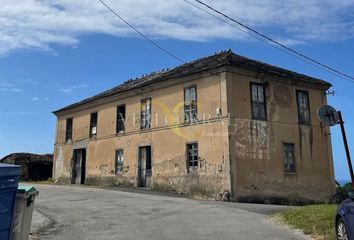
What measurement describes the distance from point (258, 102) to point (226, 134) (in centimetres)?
288

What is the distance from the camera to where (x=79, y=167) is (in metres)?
30.0

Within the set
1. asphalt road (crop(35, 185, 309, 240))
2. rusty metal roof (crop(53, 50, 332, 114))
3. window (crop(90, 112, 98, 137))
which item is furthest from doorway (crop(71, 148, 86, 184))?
asphalt road (crop(35, 185, 309, 240))

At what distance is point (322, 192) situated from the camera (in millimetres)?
22359

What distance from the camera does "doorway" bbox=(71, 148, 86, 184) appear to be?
29714mm

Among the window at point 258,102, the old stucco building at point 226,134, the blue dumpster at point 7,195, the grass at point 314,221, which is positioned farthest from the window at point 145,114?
the blue dumpster at point 7,195

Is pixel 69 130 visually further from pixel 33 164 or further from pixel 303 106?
pixel 303 106

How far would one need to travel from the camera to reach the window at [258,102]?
69.1 feet

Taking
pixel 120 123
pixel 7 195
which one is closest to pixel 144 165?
pixel 120 123

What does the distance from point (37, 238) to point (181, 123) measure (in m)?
14.1

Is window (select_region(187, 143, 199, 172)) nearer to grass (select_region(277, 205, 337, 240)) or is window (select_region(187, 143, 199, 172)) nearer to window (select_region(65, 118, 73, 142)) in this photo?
grass (select_region(277, 205, 337, 240))

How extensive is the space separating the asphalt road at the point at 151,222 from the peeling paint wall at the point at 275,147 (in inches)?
238

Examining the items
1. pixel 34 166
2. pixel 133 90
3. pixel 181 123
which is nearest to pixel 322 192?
pixel 181 123

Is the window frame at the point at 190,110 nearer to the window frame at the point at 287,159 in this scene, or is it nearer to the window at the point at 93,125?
the window frame at the point at 287,159

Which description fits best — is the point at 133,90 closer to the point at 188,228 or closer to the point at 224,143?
the point at 224,143
